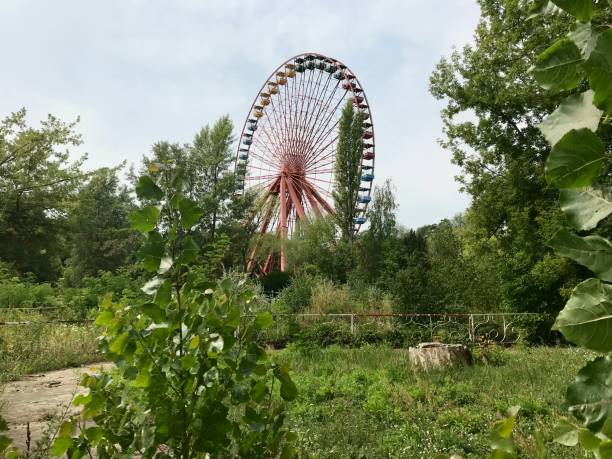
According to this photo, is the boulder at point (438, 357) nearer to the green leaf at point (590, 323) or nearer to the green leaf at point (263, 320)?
the green leaf at point (263, 320)

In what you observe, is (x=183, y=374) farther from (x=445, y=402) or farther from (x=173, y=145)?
(x=173, y=145)

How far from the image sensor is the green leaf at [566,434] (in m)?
0.54

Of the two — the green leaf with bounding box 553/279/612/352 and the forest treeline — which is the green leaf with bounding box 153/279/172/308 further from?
the forest treeline

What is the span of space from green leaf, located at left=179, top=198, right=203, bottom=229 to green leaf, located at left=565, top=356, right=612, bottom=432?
84 cm

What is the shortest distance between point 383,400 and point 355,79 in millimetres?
25745

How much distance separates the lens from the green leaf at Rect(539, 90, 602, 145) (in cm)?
40

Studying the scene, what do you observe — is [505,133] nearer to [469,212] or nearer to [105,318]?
[469,212]

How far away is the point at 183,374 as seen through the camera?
3.94 feet

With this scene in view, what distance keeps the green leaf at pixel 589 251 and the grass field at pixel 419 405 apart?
271cm

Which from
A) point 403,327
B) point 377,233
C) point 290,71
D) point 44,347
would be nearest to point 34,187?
point 44,347

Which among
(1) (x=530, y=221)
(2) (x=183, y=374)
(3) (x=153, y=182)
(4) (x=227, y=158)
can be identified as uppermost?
(4) (x=227, y=158)

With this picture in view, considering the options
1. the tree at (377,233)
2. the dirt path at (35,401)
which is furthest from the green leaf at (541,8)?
the tree at (377,233)

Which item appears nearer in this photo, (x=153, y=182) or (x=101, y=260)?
(x=153, y=182)

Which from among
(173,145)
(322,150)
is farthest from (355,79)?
(173,145)
